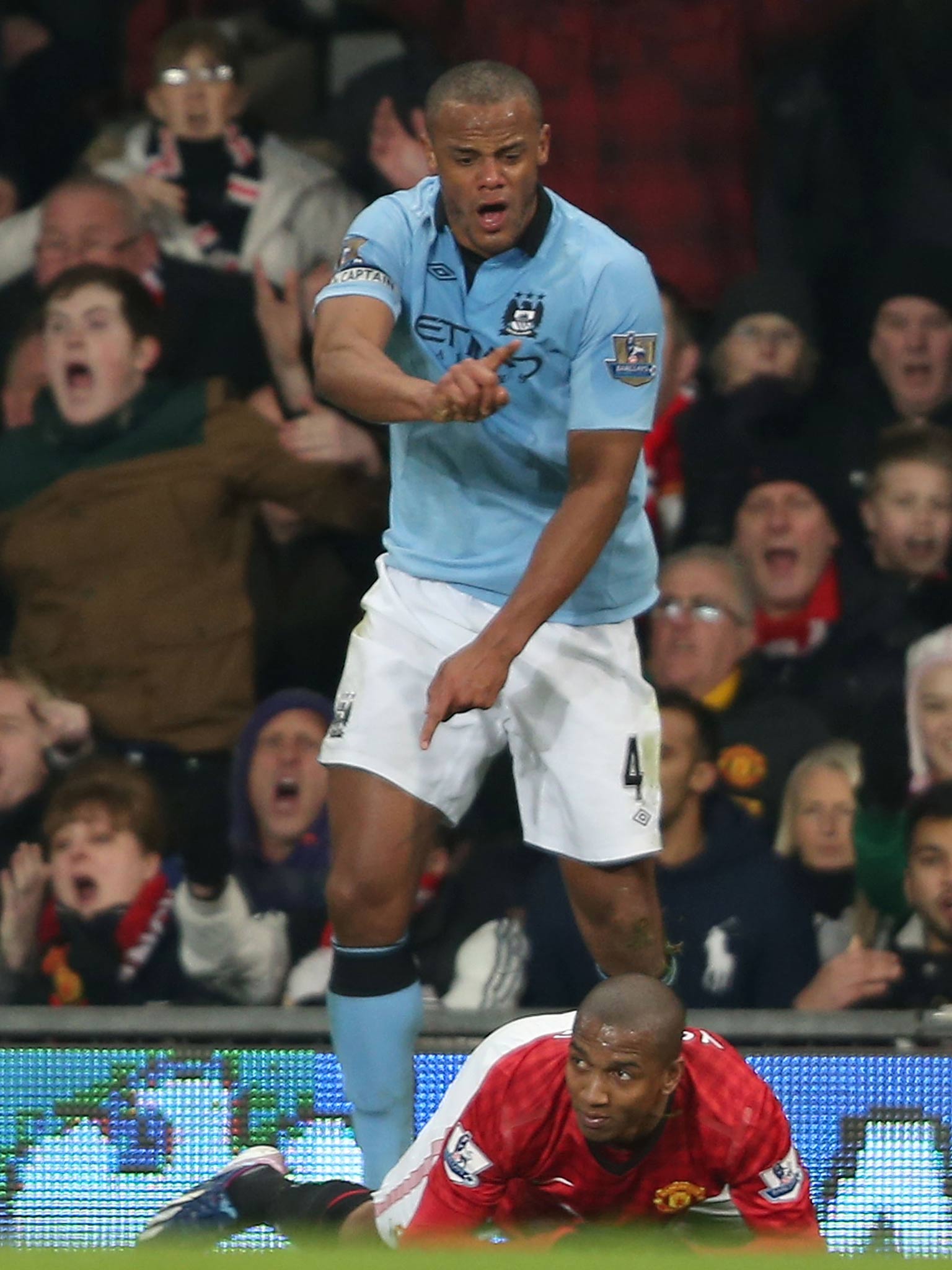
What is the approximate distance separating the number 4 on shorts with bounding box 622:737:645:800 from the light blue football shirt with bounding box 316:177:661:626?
0.20 meters

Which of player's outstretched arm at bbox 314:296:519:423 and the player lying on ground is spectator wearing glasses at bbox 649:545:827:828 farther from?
player's outstretched arm at bbox 314:296:519:423

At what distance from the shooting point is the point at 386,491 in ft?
17.4

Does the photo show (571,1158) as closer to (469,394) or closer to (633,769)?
(633,769)

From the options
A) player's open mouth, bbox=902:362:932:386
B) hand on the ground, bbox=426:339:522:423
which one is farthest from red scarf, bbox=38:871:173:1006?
hand on the ground, bbox=426:339:522:423

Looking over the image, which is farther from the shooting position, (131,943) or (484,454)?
(131,943)

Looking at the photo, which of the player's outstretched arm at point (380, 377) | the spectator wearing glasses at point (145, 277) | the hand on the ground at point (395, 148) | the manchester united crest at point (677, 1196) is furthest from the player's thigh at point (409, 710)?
the hand on the ground at point (395, 148)

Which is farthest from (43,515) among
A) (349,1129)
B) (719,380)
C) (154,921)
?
(349,1129)

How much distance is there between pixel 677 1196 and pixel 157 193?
9.75 feet

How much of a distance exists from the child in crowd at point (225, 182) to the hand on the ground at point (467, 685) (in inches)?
91.8

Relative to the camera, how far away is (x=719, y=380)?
5309 millimetres

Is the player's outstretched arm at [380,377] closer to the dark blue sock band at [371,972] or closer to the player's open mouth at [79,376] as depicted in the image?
the dark blue sock band at [371,972]

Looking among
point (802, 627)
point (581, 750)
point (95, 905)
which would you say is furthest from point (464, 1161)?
point (802, 627)

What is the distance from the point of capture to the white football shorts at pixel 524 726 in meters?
3.50

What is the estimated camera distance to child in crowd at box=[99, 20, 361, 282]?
5465mm
